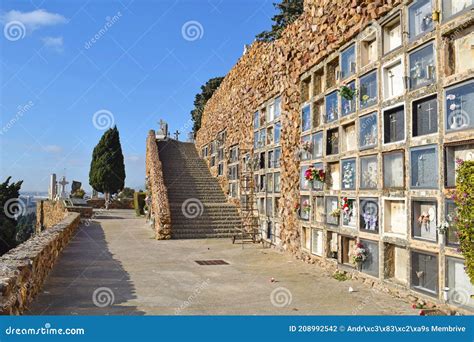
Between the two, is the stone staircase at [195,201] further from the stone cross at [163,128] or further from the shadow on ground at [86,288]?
the stone cross at [163,128]

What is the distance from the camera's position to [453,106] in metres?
4.32

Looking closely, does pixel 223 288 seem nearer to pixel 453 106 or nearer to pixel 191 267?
pixel 191 267

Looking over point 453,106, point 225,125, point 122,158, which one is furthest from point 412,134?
point 122,158

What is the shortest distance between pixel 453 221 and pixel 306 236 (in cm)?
386

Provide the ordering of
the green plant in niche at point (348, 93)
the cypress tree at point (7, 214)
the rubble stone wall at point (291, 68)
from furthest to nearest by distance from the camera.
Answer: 1. the cypress tree at point (7, 214)
2. the rubble stone wall at point (291, 68)
3. the green plant in niche at point (348, 93)

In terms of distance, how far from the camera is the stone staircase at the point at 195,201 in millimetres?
11633

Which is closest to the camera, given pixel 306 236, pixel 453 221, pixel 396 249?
pixel 453 221

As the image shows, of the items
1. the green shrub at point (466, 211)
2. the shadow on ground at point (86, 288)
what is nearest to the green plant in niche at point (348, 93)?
the green shrub at point (466, 211)

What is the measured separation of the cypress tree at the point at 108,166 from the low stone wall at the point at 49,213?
4.58m

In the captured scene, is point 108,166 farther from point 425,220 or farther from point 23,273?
point 425,220

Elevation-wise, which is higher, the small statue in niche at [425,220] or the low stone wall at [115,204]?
the small statue in niche at [425,220]

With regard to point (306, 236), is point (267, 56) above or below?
above

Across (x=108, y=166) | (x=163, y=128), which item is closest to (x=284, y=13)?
(x=163, y=128)

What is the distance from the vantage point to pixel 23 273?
4363 millimetres
